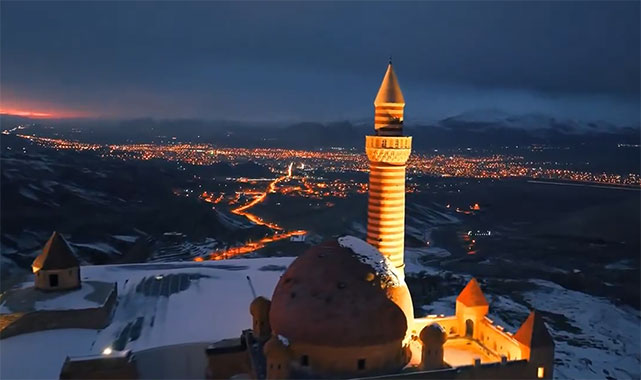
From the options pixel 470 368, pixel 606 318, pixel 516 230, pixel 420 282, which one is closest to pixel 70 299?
pixel 470 368

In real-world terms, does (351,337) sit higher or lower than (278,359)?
higher

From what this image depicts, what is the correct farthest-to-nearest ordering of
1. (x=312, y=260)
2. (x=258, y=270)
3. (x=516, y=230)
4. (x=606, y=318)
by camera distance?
(x=516, y=230)
(x=606, y=318)
(x=258, y=270)
(x=312, y=260)

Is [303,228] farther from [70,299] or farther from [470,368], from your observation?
[470,368]

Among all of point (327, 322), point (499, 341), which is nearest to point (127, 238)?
point (499, 341)

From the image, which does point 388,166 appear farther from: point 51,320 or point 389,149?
point 51,320

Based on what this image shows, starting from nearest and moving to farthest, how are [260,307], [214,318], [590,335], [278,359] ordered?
[278,359]
[260,307]
[214,318]
[590,335]

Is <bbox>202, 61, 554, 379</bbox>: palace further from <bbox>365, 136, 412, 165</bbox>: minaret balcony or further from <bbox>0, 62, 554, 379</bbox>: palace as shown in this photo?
<bbox>365, 136, 412, 165</bbox>: minaret balcony

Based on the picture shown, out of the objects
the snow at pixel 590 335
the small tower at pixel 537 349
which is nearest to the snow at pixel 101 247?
the snow at pixel 590 335
